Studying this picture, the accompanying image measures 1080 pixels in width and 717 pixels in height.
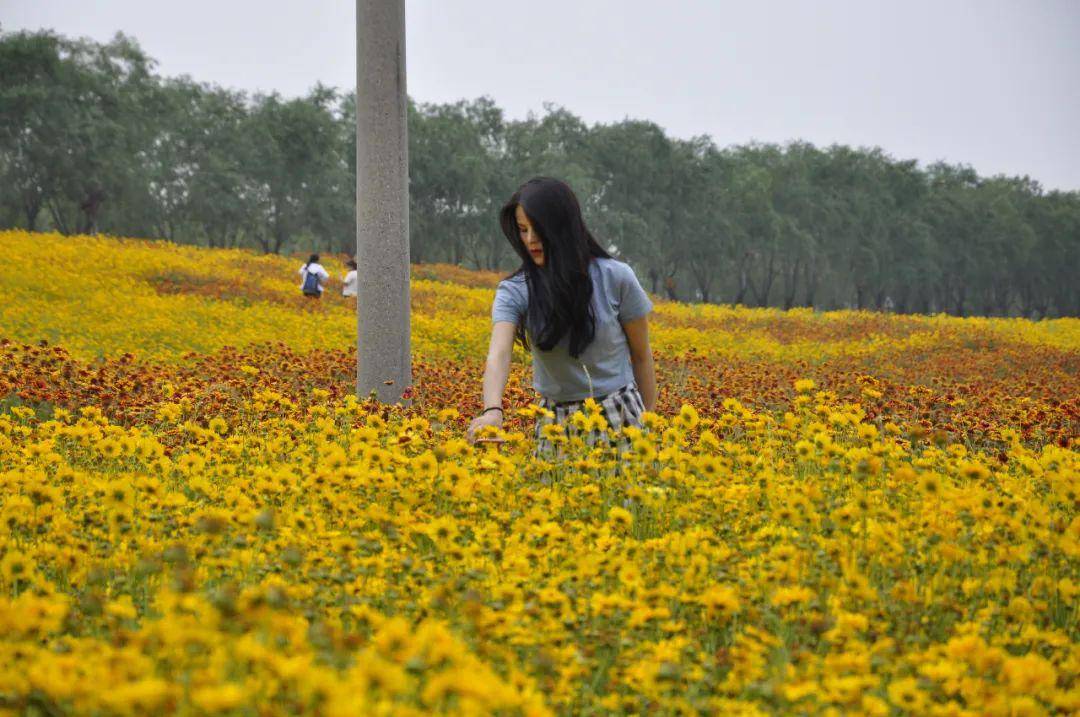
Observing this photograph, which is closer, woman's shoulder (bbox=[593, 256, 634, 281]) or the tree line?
woman's shoulder (bbox=[593, 256, 634, 281])

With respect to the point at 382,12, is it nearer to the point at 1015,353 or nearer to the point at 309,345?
the point at 309,345

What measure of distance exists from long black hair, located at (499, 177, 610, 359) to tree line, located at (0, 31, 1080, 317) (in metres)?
37.2

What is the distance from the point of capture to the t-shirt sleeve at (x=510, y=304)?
4371 millimetres

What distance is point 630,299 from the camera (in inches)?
175

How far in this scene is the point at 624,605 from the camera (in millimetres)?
2430

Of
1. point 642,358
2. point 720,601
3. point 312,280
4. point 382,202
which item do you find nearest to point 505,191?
point 312,280

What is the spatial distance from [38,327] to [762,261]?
53.5m

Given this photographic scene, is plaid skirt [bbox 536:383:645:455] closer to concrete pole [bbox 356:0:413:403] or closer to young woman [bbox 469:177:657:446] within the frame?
young woman [bbox 469:177:657:446]

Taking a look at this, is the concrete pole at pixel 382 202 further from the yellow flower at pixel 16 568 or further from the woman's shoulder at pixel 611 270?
the yellow flower at pixel 16 568

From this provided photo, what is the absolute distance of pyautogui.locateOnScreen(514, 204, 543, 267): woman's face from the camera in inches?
169

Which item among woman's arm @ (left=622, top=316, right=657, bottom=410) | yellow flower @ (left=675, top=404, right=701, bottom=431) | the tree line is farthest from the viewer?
the tree line

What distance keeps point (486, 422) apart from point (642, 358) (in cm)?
99

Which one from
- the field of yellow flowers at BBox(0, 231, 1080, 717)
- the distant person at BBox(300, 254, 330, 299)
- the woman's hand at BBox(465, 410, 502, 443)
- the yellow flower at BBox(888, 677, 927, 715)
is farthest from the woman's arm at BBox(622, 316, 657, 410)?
the distant person at BBox(300, 254, 330, 299)

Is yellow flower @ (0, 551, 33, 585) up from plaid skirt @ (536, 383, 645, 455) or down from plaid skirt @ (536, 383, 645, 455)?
down
